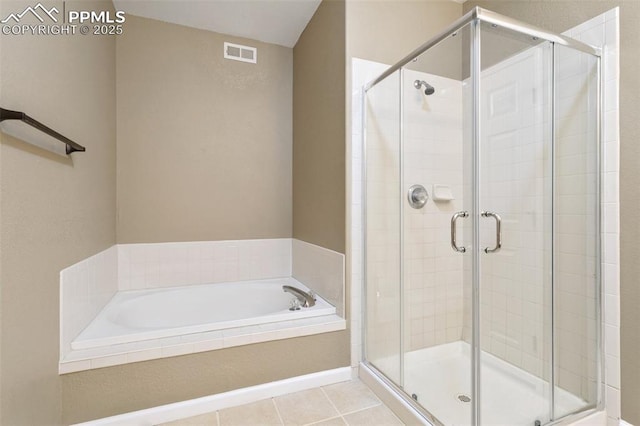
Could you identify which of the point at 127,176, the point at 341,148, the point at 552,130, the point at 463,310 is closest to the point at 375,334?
the point at 463,310

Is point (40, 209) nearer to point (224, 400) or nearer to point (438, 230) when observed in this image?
point (224, 400)

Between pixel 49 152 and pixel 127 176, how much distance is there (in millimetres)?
1091

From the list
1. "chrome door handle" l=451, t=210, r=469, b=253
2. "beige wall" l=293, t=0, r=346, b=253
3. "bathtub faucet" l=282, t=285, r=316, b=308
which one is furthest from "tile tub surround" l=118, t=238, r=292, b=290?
"chrome door handle" l=451, t=210, r=469, b=253

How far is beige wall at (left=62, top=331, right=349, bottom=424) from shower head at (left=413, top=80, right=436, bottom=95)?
156 centimetres

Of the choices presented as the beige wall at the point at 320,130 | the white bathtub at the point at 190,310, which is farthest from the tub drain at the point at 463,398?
the beige wall at the point at 320,130

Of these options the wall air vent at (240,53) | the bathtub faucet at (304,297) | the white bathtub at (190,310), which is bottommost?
the white bathtub at (190,310)

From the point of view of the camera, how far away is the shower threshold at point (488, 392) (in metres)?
1.37

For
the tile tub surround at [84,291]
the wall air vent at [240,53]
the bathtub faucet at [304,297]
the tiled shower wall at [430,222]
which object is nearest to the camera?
the tile tub surround at [84,291]

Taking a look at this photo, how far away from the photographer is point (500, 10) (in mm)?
2084

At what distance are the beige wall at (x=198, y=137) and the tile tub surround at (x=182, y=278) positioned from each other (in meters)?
0.13

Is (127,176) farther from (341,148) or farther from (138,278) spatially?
(341,148)

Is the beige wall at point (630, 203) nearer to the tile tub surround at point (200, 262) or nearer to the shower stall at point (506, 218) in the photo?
the shower stall at point (506, 218)

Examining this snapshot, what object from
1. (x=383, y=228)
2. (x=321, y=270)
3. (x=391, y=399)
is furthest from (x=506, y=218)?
(x=321, y=270)

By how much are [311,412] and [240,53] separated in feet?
9.14
